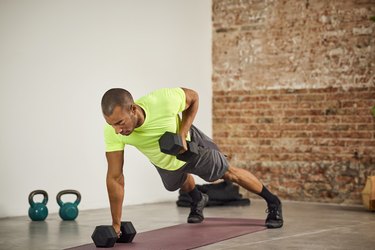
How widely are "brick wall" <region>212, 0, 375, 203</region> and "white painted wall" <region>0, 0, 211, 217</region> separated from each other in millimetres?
421

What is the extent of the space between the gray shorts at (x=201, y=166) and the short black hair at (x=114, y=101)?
33.8 inches

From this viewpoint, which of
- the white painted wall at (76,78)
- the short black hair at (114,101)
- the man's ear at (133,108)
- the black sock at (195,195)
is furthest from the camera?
the white painted wall at (76,78)

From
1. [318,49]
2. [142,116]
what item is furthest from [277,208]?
[318,49]

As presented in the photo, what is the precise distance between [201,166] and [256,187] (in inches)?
20.0

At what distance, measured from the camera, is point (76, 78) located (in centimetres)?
674

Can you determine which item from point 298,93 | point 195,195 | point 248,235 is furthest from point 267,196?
point 298,93

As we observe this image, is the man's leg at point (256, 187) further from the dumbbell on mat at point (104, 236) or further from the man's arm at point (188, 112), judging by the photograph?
the dumbbell on mat at point (104, 236)

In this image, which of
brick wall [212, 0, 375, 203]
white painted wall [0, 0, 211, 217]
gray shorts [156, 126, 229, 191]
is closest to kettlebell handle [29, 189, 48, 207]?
white painted wall [0, 0, 211, 217]

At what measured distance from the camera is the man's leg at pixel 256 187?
5180 millimetres

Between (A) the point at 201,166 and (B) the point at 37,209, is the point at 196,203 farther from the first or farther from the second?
(B) the point at 37,209

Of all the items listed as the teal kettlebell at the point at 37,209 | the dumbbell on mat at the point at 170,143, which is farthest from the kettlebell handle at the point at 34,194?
the dumbbell on mat at the point at 170,143

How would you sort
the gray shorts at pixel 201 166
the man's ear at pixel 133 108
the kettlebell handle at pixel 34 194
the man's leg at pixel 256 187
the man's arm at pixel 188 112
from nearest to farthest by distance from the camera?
the man's ear at pixel 133 108 → the man's arm at pixel 188 112 → the gray shorts at pixel 201 166 → the man's leg at pixel 256 187 → the kettlebell handle at pixel 34 194

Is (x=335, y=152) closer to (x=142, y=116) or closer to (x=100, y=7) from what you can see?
(x=100, y=7)

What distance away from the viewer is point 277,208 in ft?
17.7
